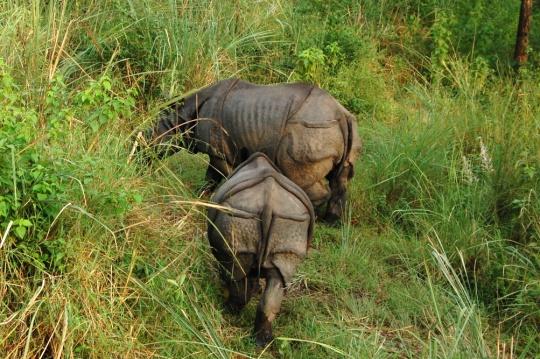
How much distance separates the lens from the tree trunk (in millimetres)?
8711

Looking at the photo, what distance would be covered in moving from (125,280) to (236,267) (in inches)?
25.1

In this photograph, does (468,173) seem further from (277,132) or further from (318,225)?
(277,132)

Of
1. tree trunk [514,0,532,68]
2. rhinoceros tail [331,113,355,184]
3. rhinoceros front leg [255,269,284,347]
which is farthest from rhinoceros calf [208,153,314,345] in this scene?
tree trunk [514,0,532,68]

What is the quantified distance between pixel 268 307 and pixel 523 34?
A: 15.9ft

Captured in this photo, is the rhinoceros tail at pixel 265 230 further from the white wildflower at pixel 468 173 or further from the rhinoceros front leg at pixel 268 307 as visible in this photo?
the white wildflower at pixel 468 173

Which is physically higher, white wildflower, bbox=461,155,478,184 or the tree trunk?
the tree trunk

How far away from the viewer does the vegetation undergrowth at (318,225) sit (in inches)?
184

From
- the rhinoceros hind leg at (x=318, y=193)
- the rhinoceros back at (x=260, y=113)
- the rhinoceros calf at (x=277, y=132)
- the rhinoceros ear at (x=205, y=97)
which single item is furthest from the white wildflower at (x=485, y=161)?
the rhinoceros ear at (x=205, y=97)

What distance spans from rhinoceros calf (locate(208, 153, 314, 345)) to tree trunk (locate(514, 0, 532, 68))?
4.36m

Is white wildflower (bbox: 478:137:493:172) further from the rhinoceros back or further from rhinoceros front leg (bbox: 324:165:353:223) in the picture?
the rhinoceros back

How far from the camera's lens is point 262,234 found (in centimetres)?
508

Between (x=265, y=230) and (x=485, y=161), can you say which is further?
(x=485, y=161)

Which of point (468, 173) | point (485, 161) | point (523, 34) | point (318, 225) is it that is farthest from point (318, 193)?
point (523, 34)

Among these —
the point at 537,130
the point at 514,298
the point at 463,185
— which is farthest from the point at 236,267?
the point at 537,130
